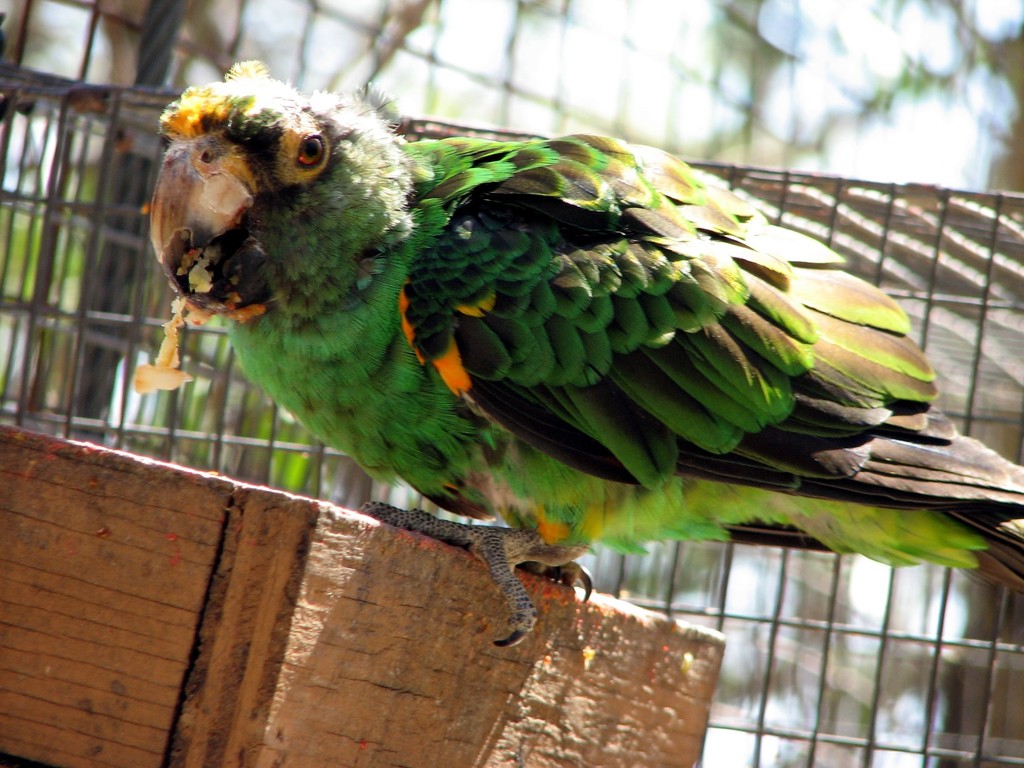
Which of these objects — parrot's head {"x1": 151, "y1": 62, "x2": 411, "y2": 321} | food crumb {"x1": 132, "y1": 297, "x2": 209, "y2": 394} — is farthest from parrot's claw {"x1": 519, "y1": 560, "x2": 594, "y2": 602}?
food crumb {"x1": 132, "y1": 297, "x2": 209, "y2": 394}

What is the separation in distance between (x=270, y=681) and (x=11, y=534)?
0.38 meters

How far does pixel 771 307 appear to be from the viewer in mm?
2070

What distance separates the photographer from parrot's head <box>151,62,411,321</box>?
Result: 190 centimetres

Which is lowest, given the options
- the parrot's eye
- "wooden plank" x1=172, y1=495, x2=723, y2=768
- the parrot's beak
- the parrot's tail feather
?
"wooden plank" x1=172, y1=495, x2=723, y2=768

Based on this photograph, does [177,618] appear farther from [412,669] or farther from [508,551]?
[508,551]

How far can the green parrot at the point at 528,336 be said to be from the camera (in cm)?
194

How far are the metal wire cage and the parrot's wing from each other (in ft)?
1.90

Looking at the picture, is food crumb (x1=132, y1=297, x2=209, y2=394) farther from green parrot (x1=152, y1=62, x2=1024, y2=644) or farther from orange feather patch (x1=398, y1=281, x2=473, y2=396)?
orange feather patch (x1=398, y1=281, x2=473, y2=396)

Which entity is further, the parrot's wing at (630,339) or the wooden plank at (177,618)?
the parrot's wing at (630,339)

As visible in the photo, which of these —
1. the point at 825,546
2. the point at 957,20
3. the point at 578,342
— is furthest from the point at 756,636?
the point at 957,20

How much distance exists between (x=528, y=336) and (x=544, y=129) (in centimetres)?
341

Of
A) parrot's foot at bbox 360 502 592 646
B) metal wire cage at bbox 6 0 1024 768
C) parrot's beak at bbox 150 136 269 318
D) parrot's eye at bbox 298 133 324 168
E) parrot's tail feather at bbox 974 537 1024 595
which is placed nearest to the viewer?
parrot's foot at bbox 360 502 592 646

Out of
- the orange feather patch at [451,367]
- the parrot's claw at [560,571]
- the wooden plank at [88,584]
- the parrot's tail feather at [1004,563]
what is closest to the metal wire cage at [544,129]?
the parrot's tail feather at [1004,563]

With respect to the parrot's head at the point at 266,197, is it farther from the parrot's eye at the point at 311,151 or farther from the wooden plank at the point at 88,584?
the wooden plank at the point at 88,584
